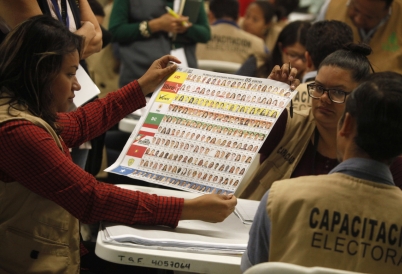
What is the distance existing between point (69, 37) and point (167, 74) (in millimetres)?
455

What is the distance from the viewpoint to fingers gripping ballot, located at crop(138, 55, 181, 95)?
2.18 meters

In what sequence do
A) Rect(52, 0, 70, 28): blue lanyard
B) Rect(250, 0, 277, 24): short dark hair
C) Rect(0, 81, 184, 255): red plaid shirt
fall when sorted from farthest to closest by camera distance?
Rect(250, 0, 277, 24): short dark hair, Rect(52, 0, 70, 28): blue lanyard, Rect(0, 81, 184, 255): red plaid shirt

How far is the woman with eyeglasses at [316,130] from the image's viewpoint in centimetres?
225

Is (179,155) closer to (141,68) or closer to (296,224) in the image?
(296,224)

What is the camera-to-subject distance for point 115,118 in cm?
221

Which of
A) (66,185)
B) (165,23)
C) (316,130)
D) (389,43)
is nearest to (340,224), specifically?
(66,185)

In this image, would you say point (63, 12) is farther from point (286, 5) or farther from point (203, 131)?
point (286, 5)

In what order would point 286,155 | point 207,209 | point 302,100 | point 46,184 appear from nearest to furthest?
point 46,184 < point 207,209 < point 286,155 < point 302,100

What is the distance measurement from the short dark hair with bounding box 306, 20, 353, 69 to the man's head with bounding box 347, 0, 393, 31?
0.99 m

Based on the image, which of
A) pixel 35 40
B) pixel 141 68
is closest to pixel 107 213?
pixel 35 40

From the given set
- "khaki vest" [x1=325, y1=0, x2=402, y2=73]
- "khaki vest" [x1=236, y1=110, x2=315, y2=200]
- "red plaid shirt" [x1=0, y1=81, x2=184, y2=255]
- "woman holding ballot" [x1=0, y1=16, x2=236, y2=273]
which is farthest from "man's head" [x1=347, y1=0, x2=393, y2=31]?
"red plaid shirt" [x1=0, y1=81, x2=184, y2=255]

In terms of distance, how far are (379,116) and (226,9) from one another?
406 cm

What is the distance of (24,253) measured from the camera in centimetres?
171

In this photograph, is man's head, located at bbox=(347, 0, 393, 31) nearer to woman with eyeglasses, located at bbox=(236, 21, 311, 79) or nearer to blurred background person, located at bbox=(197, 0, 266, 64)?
woman with eyeglasses, located at bbox=(236, 21, 311, 79)
